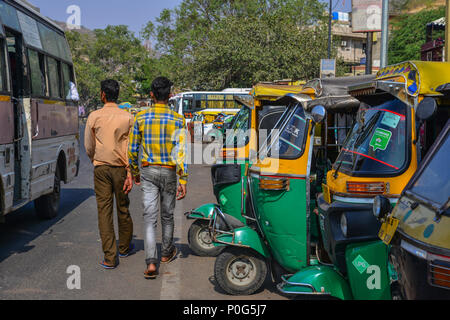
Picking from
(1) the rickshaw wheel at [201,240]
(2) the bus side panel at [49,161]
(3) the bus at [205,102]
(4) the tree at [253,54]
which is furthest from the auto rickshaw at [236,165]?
(4) the tree at [253,54]

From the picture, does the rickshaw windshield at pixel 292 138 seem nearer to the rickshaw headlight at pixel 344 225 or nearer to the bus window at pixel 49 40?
the rickshaw headlight at pixel 344 225

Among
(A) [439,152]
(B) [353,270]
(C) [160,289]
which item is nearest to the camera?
(A) [439,152]

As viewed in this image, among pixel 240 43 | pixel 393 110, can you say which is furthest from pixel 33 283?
pixel 240 43

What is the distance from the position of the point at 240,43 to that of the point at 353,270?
36433 millimetres

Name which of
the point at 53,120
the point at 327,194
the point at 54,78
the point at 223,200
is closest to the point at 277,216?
the point at 327,194

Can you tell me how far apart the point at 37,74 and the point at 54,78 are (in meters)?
1.07

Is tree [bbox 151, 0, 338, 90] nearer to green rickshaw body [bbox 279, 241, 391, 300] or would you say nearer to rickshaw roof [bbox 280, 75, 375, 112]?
rickshaw roof [bbox 280, 75, 375, 112]

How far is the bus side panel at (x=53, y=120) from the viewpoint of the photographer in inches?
304

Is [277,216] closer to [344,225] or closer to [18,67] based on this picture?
[344,225]

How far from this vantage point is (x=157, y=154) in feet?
18.0

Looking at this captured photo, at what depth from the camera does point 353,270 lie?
369 cm

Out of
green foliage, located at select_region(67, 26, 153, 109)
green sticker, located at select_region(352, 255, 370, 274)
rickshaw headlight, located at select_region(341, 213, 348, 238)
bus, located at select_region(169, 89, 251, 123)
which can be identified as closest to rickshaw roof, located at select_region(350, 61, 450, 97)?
rickshaw headlight, located at select_region(341, 213, 348, 238)

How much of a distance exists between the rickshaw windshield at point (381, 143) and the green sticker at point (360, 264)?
0.63 meters
